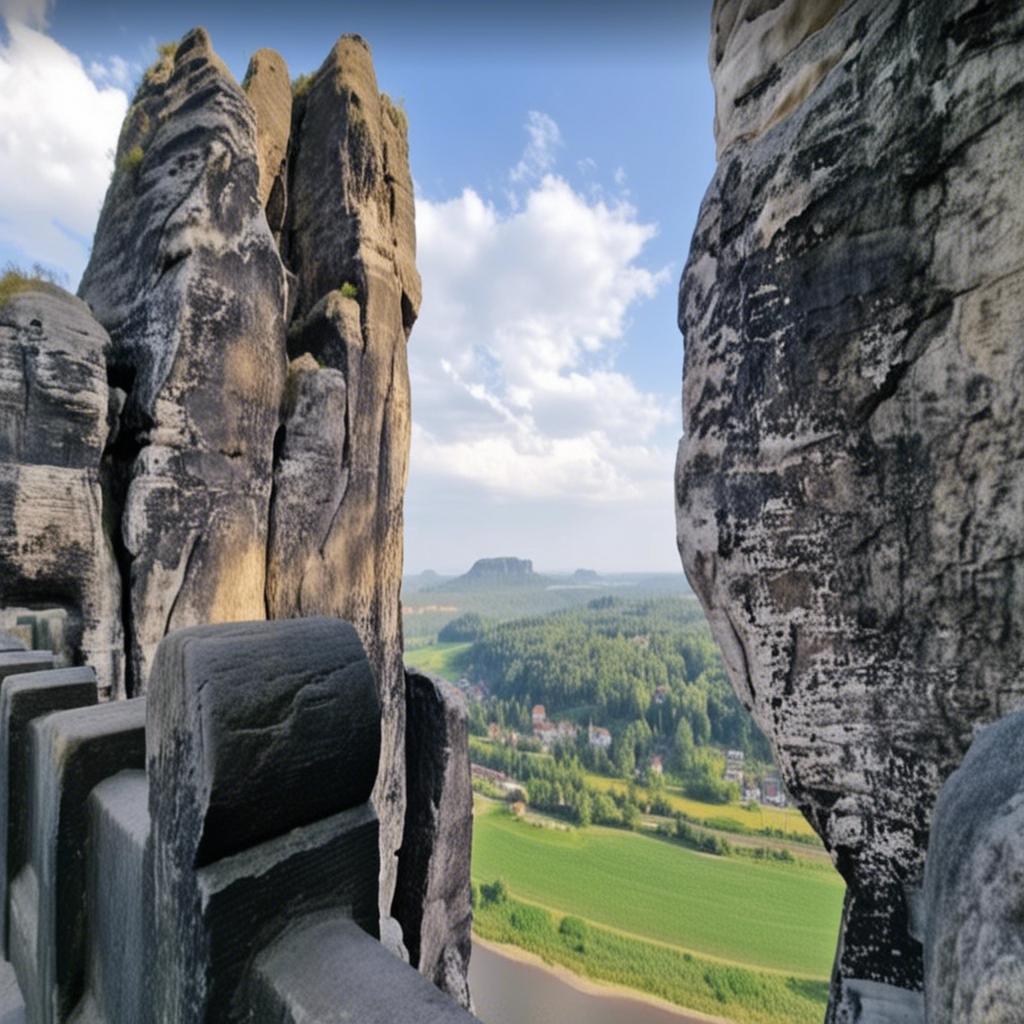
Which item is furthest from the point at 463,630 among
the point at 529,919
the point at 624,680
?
the point at 529,919

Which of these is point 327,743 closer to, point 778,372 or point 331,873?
point 331,873

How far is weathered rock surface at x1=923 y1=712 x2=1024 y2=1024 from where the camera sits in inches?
23.0

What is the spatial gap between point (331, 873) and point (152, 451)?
6.82 m

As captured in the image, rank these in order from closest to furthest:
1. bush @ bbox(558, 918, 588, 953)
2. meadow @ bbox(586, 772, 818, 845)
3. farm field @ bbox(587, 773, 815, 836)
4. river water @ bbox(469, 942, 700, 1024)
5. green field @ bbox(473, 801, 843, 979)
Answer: river water @ bbox(469, 942, 700, 1024) → bush @ bbox(558, 918, 588, 953) → green field @ bbox(473, 801, 843, 979) → meadow @ bbox(586, 772, 818, 845) → farm field @ bbox(587, 773, 815, 836)

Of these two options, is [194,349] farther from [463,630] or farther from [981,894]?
[463,630]

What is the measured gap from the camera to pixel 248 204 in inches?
301

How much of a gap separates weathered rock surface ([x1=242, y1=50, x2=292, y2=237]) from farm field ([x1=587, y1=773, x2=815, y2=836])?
45471 mm

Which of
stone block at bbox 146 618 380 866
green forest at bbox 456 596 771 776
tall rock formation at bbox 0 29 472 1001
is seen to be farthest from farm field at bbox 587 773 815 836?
stone block at bbox 146 618 380 866

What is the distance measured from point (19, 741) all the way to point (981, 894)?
298 cm

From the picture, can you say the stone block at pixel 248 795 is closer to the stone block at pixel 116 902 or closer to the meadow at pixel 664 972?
the stone block at pixel 116 902

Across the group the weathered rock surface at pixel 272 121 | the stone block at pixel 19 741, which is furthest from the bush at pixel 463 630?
the stone block at pixel 19 741

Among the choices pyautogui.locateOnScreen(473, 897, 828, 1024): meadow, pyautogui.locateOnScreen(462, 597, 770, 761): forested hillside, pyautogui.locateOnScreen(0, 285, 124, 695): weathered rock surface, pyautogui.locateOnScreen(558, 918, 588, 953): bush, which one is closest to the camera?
pyautogui.locateOnScreen(0, 285, 124, 695): weathered rock surface

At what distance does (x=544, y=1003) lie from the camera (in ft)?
70.4

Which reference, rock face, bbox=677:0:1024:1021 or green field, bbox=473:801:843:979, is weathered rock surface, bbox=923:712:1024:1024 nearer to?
rock face, bbox=677:0:1024:1021
